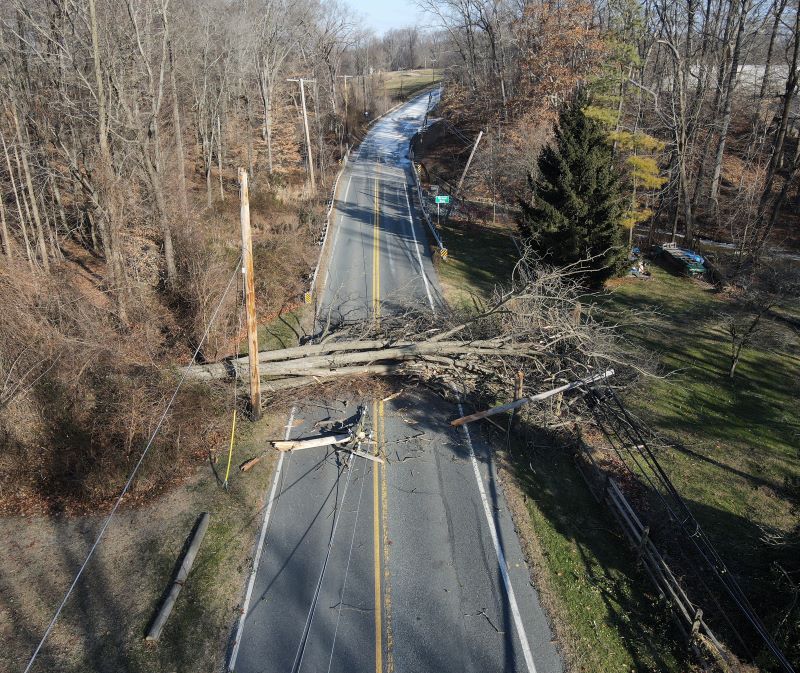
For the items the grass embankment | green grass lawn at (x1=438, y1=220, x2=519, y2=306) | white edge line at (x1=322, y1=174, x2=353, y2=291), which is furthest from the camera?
the grass embankment

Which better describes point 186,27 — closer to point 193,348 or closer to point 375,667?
point 193,348

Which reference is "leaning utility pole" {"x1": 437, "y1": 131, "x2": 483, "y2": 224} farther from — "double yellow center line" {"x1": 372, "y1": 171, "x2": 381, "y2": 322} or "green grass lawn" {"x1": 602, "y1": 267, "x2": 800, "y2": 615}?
"green grass lawn" {"x1": 602, "y1": 267, "x2": 800, "y2": 615}

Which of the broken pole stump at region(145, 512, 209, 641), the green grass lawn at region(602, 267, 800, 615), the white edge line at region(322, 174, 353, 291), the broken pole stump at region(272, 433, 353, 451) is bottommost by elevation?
the green grass lawn at region(602, 267, 800, 615)

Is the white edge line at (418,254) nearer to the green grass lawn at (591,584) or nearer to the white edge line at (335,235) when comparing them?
the white edge line at (335,235)

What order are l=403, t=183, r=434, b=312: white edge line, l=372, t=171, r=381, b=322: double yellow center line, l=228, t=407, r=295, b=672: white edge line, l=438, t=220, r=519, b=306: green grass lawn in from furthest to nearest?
l=438, t=220, r=519, b=306: green grass lawn
l=403, t=183, r=434, b=312: white edge line
l=372, t=171, r=381, b=322: double yellow center line
l=228, t=407, r=295, b=672: white edge line

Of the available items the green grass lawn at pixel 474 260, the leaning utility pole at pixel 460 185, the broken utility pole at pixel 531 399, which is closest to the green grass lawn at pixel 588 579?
the broken utility pole at pixel 531 399

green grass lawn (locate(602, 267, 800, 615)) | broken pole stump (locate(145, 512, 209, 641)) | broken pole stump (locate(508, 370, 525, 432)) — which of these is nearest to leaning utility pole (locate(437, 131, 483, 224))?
green grass lawn (locate(602, 267, 800, 615))

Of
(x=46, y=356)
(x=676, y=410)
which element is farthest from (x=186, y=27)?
(x=676, y=410)
